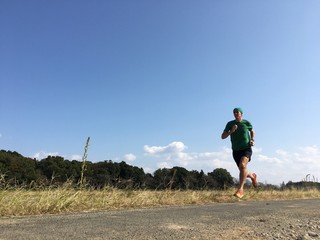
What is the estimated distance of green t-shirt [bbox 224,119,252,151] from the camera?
848cm

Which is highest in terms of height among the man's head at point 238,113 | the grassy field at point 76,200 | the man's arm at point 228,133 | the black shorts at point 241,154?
the man's head at point 238,113

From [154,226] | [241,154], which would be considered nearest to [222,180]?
[241,154]

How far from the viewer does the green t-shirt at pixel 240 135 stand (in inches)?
334

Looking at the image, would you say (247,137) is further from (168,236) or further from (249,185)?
(168,236)

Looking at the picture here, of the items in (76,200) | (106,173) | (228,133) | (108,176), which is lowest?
(76,200)

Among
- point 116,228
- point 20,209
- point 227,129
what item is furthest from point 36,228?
point 227,129

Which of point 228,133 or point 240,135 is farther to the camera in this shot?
point 240,135

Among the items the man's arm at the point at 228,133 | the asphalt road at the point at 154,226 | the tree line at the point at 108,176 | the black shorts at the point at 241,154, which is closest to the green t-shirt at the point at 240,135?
the black shorts at the point at 241,154

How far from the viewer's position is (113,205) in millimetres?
5762

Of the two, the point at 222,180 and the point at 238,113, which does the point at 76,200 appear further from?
the point at 222,180

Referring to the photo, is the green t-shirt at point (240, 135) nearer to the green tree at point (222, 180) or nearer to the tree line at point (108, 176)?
the tree line at point (108, 176)

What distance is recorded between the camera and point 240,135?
336 inches

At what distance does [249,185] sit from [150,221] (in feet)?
21.5

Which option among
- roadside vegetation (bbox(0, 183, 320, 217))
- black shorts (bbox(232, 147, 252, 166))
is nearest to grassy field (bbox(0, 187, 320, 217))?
roadside vegetation (bbox(0, 183, 320, 217))
